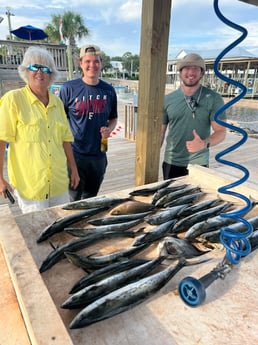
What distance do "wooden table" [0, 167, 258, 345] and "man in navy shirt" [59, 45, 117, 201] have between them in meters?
1.79

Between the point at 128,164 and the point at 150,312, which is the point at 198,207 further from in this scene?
the point at 128,164

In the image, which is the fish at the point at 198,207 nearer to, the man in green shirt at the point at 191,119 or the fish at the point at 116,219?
the fish at the point at 116,219

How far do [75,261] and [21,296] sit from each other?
28 cm

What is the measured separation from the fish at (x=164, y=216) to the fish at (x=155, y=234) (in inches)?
2.1

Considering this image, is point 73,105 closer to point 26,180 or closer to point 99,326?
point 26,180

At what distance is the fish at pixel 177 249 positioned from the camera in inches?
47.4

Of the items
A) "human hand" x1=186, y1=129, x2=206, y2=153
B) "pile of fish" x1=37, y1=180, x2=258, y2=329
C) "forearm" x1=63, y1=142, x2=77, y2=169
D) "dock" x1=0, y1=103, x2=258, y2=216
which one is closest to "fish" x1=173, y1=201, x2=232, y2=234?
"pile of fish" x1=37, y1=180, x2=258, y2=329

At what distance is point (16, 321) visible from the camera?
0.95m

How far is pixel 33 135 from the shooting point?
6.73 feet

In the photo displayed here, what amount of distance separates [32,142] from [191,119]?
5.17 ft

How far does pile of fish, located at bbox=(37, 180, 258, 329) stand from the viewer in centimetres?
94

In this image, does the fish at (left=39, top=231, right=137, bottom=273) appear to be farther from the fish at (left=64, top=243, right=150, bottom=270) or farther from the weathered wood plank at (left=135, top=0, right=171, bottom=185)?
the weathered wood plank at (left=135, top=0, right=171, bottom=185)

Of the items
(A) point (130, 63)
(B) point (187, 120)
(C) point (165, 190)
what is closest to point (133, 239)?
(C) point (165, 190)

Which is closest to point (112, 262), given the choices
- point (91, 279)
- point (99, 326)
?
point (91, 279)
